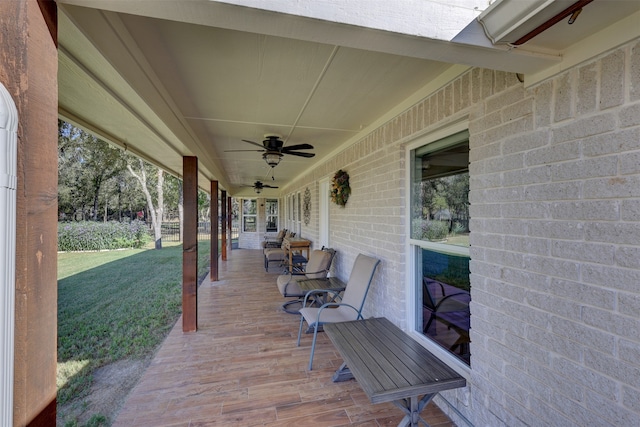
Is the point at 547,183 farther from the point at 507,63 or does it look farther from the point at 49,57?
the point at 49,57

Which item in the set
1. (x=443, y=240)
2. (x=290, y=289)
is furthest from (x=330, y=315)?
(x=443, y=240)

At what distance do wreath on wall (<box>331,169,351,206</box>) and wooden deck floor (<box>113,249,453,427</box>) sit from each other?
1.86 metres

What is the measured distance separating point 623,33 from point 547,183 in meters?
0.63

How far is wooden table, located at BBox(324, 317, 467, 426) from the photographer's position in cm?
168

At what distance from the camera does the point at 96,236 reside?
12711 mm

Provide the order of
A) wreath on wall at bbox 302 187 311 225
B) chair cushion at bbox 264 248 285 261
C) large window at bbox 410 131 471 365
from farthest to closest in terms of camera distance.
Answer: chair cushion at bbox 264 248 285 261, wreath on wall at bbox 302 187 311 225, large window at bbox 410 131 471 365

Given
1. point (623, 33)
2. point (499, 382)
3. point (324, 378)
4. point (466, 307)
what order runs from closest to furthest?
point (623, 33)
point (499, 382)
point (466, 307)
point (324, 378)

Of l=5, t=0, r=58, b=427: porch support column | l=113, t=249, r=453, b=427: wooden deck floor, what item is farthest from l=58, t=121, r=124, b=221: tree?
l=5, t=0, r=58, b=427: porch support column

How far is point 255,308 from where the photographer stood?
4496 mm

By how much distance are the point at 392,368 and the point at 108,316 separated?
14.6 feet

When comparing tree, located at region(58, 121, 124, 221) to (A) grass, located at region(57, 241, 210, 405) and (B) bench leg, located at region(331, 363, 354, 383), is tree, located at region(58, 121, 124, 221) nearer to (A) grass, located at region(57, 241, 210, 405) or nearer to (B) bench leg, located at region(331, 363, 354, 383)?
(A) grass, located at region(57, 241, 210, 405)

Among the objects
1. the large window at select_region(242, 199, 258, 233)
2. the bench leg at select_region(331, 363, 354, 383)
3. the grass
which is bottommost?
the grass

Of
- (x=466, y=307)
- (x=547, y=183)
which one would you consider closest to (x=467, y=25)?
(x=547, y=183)

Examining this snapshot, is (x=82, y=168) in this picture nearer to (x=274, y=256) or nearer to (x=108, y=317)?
(x=274, y=256)
